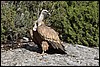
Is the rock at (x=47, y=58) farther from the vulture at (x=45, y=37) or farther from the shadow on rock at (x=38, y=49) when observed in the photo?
the vulture at (x=45, y=37)

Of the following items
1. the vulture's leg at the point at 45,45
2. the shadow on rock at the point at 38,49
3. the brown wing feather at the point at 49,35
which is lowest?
the shadow on rock at the point at 38,49

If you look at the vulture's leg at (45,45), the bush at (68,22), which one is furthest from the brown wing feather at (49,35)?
the bush at (68,22)

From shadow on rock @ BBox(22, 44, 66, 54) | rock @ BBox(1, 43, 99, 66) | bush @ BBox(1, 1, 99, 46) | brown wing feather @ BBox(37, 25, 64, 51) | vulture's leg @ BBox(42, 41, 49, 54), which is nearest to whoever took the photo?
rock @ BBox(1, 43, 99, 66)

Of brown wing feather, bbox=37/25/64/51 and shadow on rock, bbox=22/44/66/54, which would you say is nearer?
brown wing feather, bbox=37/25/64/51

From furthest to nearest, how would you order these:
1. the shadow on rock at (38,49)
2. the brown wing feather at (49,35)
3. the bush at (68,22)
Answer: the bush at (68,22)
the shadow on rock at (38,49)
the brown wing feather at (49,35)

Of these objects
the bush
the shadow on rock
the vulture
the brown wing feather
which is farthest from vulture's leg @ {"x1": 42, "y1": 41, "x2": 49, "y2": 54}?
the bush

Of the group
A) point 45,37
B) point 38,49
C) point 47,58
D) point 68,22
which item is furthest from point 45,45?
point 68,22

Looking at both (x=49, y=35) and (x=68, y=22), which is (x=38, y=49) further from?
(x=68, y=22)

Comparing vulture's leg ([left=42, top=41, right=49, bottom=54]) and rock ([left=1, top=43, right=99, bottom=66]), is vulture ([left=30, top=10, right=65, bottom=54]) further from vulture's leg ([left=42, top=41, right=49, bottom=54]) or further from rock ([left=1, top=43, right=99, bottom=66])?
rock ([left=1, top=43, right=99, bottom=66])

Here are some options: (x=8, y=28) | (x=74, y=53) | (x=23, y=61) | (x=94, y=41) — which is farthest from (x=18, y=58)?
(x=94, y=41)

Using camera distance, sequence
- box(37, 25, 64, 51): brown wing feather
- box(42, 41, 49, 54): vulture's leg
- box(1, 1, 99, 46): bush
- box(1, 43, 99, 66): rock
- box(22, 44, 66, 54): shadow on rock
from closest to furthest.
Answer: box(1, 43, 99, 66): rock → box(37, 25, 64, 51): brown wing feather → box(42, 41, 49, 54): vulture's leg → box(22, 44, 66, 54): shadow on rock → box(1, 1, 99, 46): bush

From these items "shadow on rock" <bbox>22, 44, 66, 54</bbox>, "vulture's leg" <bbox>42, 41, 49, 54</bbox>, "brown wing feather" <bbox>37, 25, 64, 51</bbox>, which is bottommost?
"shadow on rock" <bbox>22, 44, 66, 54</bbox>

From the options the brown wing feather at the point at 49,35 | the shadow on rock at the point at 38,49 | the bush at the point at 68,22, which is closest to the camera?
the brown wing feather at the point at 49,35

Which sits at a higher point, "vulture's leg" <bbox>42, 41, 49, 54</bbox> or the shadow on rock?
"vulture's leg" <bbox>42, 41, 49, 54</bbox>
